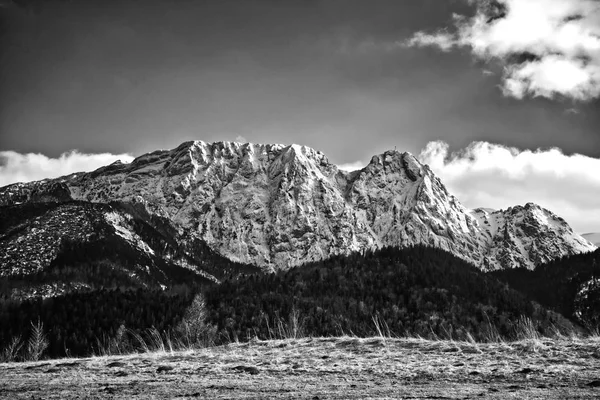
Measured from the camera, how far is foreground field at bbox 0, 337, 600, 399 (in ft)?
36.4

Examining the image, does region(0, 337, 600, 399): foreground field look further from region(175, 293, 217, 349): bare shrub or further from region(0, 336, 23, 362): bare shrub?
region(175, 293, 217, 349): bare shrub

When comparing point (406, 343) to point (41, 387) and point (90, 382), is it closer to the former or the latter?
point (90, 382)

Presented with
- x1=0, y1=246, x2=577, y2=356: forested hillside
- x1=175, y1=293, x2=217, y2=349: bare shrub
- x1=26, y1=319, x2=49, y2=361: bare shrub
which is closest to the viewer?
x1=26, y1=319, x2=49, y2=361: bare shrub

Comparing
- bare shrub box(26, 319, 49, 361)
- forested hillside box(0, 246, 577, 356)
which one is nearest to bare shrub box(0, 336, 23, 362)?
bare shrub box(26, 319, 49, 361)

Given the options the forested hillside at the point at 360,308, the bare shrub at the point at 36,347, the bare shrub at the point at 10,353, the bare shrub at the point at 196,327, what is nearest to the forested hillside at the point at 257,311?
the forested hillside at the point at 360,308

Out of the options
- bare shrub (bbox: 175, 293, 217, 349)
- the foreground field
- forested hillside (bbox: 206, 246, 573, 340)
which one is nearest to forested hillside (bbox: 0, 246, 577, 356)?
forested hillside (bbox: 206, 246, 573, 340)

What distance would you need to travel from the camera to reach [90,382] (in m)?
13.7

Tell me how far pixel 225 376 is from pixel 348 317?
6394 inches

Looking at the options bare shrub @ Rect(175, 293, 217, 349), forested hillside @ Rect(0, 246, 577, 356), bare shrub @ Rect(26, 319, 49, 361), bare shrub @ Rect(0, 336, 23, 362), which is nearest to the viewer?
bare shrub @ Rect(0, 336, 23, 362)

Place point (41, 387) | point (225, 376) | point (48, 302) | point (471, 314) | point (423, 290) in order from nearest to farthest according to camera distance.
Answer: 1. point (41, 387)
2. point (225, 376)
3. point (48, 302)
4. point (471, 314)
5. point (423, 290)

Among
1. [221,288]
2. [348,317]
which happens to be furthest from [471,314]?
[221,288]

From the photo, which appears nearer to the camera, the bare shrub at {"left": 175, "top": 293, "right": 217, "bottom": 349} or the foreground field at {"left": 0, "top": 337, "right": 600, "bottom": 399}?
the foreground field at {"left": 0, "top": 337, "right": 600, "bottom": 399}

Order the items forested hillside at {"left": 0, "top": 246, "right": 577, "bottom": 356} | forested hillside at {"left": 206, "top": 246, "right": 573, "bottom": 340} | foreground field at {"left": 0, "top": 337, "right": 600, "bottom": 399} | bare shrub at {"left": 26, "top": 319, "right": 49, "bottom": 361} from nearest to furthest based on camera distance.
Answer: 1. foreground field at {"left": 0, "top": 337, "right": 600, "bottom": 399}
2. bare shrub at {"left": 26, "top": 319, "right": 49, "bottom": 361}
3. forested hillside at {"left": 0, "top": 246, "right": 577, "bottom": 356}
4. forested hillside at {"left": 206, "top": 246, "right": 573, "bottom": 340}

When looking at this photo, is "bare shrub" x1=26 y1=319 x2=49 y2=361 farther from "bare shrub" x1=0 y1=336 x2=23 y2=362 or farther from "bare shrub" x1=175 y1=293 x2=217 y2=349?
"bare shrub" x1=175 y1=293 x2=217 y2=349
